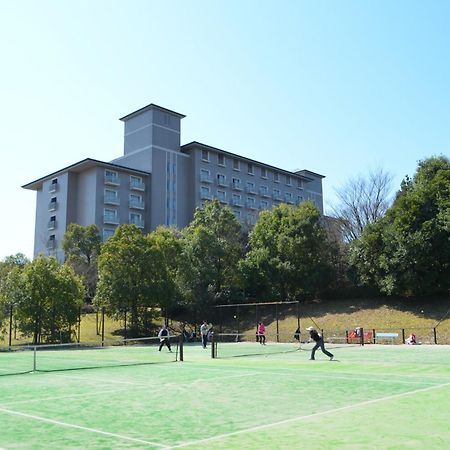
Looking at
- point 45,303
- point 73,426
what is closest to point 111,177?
point 45,303

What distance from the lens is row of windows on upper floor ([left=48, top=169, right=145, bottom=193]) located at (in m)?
71.9

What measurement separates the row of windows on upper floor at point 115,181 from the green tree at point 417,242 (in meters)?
38.2

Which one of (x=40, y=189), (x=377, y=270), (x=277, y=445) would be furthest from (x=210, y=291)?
(x=40, y=189)

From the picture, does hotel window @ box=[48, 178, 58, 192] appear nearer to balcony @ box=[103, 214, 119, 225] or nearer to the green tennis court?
balcony @ box=[103, 214, 119, 225]

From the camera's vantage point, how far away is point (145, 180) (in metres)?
75.5

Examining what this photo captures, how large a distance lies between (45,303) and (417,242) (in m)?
26.1

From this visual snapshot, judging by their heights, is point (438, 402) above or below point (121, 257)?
below

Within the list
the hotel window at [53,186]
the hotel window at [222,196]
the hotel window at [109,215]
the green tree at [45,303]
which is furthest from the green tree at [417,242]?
the hotel window at [53,186]

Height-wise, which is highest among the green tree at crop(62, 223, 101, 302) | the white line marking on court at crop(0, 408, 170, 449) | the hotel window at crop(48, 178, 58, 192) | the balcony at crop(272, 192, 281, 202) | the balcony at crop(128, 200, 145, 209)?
the balcony at crop(272, 192, 281, 202)

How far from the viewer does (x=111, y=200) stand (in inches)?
2830

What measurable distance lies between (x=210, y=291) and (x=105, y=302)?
9.38 metres

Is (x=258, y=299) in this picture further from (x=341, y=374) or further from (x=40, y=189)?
(x=40, y=189)

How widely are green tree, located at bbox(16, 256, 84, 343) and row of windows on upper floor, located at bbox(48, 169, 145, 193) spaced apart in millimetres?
35446

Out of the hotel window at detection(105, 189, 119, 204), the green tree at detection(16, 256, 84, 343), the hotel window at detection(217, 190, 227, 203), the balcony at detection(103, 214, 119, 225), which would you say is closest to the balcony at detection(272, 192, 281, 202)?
the hotel window at detection(217, 190, 227, 203)
